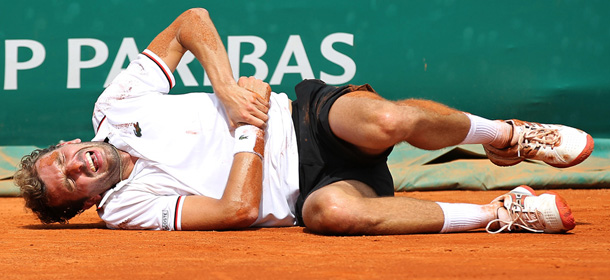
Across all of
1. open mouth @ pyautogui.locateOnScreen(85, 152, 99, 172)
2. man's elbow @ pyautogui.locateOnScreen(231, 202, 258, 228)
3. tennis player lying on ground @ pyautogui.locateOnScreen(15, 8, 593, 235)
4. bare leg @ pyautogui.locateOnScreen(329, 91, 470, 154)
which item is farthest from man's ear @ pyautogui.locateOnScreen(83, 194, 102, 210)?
bare leg @ pyautogui.locateOnScreen(329, 91, 470, 154)

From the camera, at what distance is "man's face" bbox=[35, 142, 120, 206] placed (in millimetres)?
2559

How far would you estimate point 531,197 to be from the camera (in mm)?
2285

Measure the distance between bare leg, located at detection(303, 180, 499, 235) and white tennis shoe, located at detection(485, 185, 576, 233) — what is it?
2.2 inches

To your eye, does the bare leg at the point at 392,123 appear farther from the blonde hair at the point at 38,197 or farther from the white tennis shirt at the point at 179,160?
the blonde hair at the point at 38,197

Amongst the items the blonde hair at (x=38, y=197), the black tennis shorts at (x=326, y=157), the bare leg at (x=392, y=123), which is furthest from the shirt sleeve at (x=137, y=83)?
the bare leg at (x=392, y=123)

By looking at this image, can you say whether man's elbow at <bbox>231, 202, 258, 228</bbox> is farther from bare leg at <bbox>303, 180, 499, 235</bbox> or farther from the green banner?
the green banner

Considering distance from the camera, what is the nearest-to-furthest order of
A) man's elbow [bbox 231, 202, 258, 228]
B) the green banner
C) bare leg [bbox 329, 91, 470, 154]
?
1. bare leg [bbox 329, 91, 470, 154]
2. man's elbow [bbox 231, 202, 258, 228]
3. the green banner

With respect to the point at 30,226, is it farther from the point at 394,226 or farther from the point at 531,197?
the point at 531,197

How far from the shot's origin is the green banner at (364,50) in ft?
13.2

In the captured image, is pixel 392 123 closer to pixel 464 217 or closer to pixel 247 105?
pixel 464 217

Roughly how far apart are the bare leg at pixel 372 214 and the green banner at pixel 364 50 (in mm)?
1877

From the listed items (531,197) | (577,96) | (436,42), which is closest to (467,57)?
(436,42)

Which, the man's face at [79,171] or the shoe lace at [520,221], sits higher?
the man's face at [79,171]

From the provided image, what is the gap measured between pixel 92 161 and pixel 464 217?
1.37 metres
